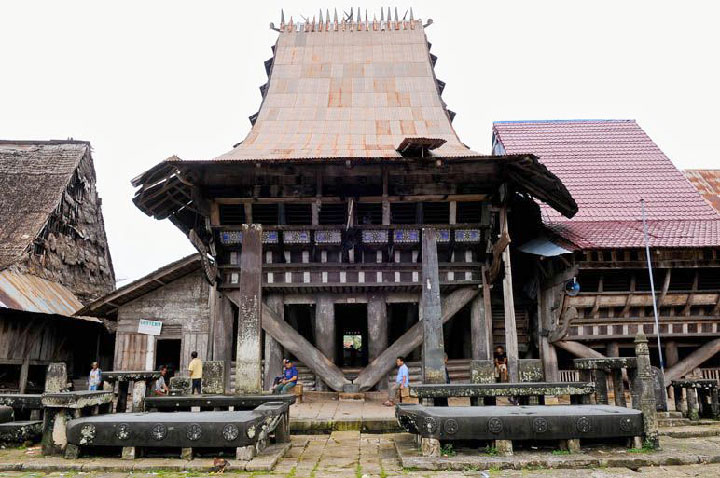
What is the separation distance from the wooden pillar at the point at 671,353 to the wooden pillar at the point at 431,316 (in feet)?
25.2

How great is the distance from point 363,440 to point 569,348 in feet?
27.3

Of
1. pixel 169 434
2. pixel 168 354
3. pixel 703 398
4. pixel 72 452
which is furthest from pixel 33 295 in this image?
pixel 703 398

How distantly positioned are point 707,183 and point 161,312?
18442 millimetres

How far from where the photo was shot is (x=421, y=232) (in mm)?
12312

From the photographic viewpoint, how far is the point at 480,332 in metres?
12.8

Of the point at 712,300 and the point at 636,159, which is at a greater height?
the point at 636,159

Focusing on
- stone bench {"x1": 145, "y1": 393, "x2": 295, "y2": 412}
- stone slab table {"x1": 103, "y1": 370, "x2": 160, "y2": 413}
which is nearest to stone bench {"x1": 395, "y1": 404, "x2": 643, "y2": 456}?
stone bench {"x1": 145, "y1": 393, "x2": 295, "y2": 412}

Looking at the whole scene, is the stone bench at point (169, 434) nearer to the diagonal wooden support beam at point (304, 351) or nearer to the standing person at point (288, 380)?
the standing person at point (288, 380)

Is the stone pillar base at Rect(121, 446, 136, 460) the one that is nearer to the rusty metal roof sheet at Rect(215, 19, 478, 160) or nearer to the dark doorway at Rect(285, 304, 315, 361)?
the rusty metal roof sheet at Rect(215, 19, 478, 160)

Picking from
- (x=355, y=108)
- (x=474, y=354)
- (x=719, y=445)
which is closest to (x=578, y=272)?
(x=474, y=354)

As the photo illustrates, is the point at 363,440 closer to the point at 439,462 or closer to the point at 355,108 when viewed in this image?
the point at 439,462

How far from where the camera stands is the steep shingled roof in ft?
59.3

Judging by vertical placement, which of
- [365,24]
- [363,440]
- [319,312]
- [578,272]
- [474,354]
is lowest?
[363,440]

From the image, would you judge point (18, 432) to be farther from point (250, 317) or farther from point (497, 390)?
point (497, 390)
